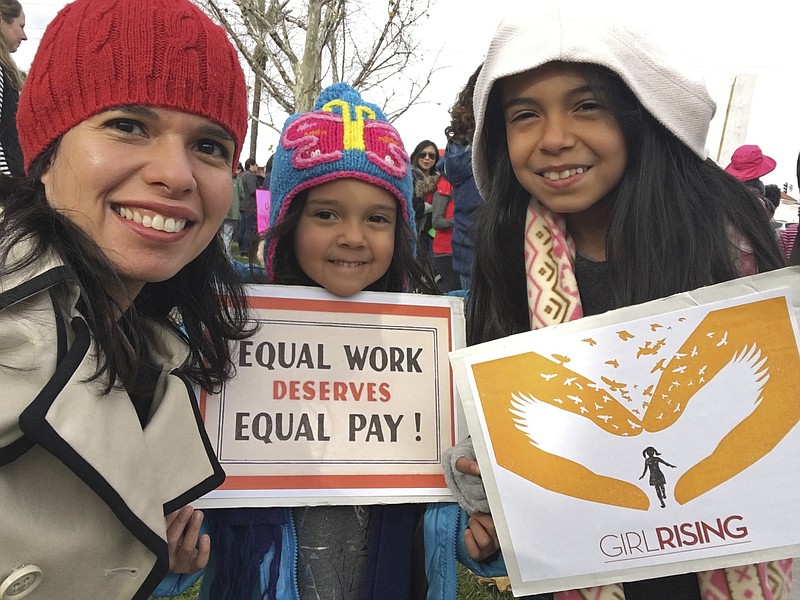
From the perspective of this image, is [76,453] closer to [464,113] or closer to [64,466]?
[64,466]

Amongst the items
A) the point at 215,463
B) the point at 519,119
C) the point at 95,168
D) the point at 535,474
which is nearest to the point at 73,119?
the point at 95,168

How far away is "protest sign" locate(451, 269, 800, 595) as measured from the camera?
3.82 ft

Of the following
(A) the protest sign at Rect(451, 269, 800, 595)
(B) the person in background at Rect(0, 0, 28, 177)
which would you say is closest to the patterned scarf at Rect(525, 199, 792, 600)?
(A) the protest sign at Rect(451, 269, 800, 595)

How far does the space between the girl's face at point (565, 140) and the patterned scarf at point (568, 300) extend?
0.32 feet

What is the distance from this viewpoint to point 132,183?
3.56 ft

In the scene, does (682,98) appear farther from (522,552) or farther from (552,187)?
(522,552)

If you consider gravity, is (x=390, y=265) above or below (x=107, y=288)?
above

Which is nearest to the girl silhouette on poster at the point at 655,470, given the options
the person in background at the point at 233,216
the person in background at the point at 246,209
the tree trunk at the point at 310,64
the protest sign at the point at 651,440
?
the protest sign at the point at 651,440

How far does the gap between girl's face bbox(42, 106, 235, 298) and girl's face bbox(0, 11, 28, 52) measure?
7.53 ft

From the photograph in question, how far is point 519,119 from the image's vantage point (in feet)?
4.84

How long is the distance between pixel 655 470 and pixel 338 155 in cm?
109

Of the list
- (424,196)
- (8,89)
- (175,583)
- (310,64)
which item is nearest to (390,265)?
(175,583)

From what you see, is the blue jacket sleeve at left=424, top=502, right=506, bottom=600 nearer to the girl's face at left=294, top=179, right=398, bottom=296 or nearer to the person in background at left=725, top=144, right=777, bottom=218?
the girl's face at left=294, top=179, right=398, bottom=296

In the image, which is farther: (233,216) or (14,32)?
(233,216)
